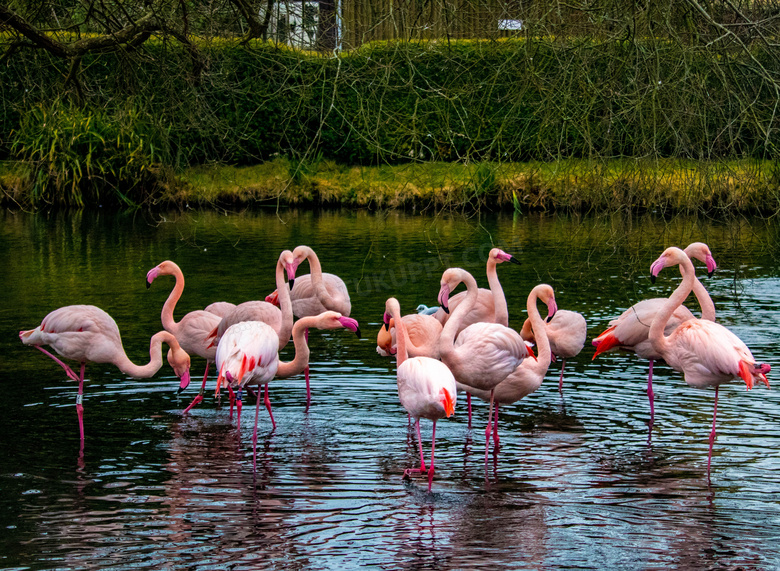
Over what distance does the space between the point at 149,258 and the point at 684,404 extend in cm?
931

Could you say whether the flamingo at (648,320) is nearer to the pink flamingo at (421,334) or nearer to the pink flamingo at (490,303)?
the pink flamingo at (490,303)

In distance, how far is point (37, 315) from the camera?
984 centimetres

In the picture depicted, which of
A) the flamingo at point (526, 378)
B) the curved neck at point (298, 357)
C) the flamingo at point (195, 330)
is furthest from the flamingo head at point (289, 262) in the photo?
the flamingo at point (526, 378)

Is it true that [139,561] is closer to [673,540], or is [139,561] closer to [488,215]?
[673,540]

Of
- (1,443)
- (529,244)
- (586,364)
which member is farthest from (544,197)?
(1,443)

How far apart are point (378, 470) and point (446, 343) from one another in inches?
39.2

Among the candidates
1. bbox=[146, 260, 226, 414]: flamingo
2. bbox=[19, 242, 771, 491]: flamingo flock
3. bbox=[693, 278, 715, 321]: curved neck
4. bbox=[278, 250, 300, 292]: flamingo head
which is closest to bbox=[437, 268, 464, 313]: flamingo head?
bbox=[19, 242, 771, 491]: flamingo flock

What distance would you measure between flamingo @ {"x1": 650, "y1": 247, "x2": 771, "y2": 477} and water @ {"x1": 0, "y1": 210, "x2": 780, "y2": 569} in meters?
0.39

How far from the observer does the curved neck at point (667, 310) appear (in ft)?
21.6

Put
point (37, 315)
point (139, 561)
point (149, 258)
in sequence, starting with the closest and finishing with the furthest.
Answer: point (139, 561)
point (37, 315)
point (149, 258)

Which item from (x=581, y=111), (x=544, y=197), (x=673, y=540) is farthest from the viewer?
(x=544, y=197)

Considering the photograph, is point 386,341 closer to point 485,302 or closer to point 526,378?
point 485,302

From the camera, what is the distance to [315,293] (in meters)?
9.20

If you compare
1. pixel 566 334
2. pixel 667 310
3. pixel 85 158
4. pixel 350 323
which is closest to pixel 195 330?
pixel 350 323
